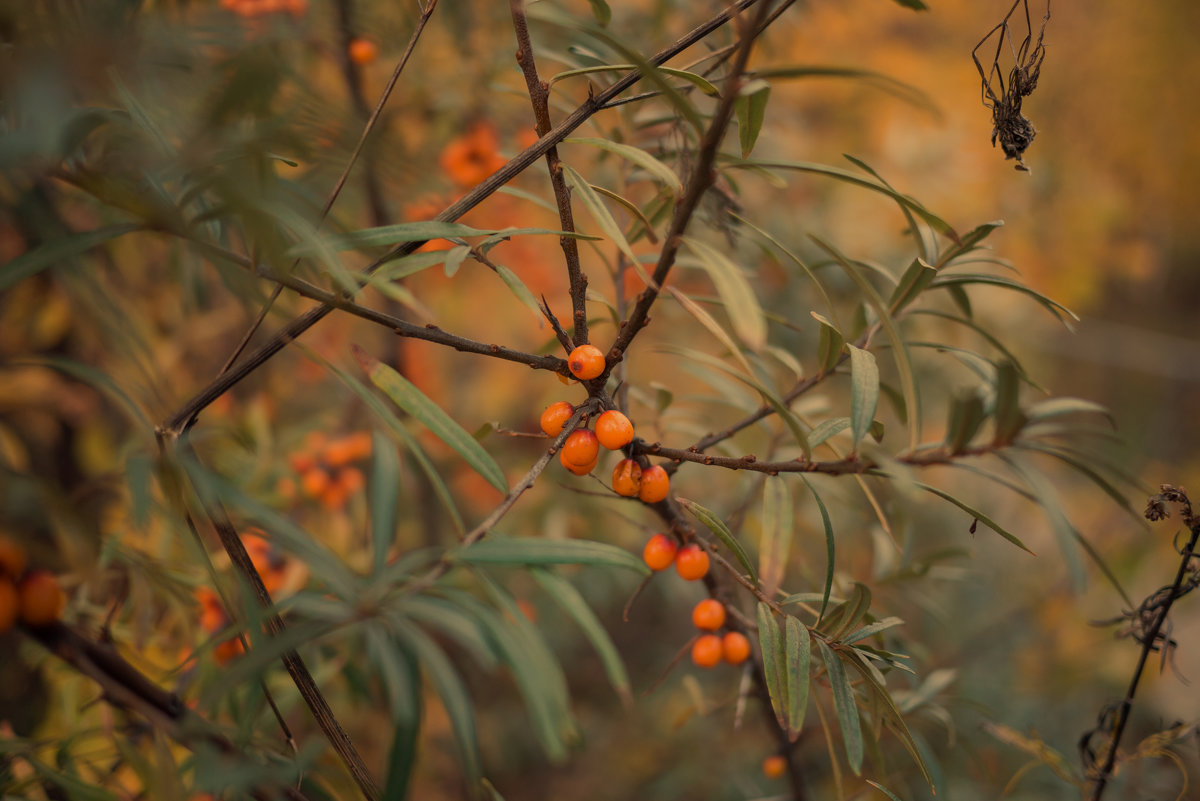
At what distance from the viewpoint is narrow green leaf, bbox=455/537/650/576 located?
0.94 feet

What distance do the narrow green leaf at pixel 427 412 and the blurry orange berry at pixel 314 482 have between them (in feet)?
2.23

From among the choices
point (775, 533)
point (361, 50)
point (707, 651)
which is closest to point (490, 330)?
point (361, 50)

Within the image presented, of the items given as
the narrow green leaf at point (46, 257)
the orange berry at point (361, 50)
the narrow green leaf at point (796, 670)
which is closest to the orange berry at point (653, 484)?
the narrow green leaf at point (796, 670)

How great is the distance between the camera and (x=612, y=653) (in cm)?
30

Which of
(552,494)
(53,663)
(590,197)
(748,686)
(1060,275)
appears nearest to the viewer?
(590,197)

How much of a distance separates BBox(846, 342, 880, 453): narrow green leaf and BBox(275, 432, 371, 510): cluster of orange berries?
81 centimetres

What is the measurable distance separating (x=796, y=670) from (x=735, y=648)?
0.15 metres

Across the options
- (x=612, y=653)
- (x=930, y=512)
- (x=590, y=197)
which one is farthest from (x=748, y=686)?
(x=930, y=512)

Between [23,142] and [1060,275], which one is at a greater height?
[1060,275]

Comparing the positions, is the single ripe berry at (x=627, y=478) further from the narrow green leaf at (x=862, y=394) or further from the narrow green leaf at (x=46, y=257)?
the narrow green leaf at (x=46, y=257)

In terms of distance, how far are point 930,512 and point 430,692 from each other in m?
1.28

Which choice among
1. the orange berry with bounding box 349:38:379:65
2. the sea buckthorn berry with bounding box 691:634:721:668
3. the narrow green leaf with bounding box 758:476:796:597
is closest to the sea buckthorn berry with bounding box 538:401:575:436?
the narrow green leaf with bounding box 758:476:796:597

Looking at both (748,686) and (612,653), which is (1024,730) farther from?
(612,653)

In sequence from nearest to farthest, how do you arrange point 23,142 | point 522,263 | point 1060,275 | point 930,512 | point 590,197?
point 23,142 < point 590,197 < point 522,263 < point 930,512 < point 1060,275
